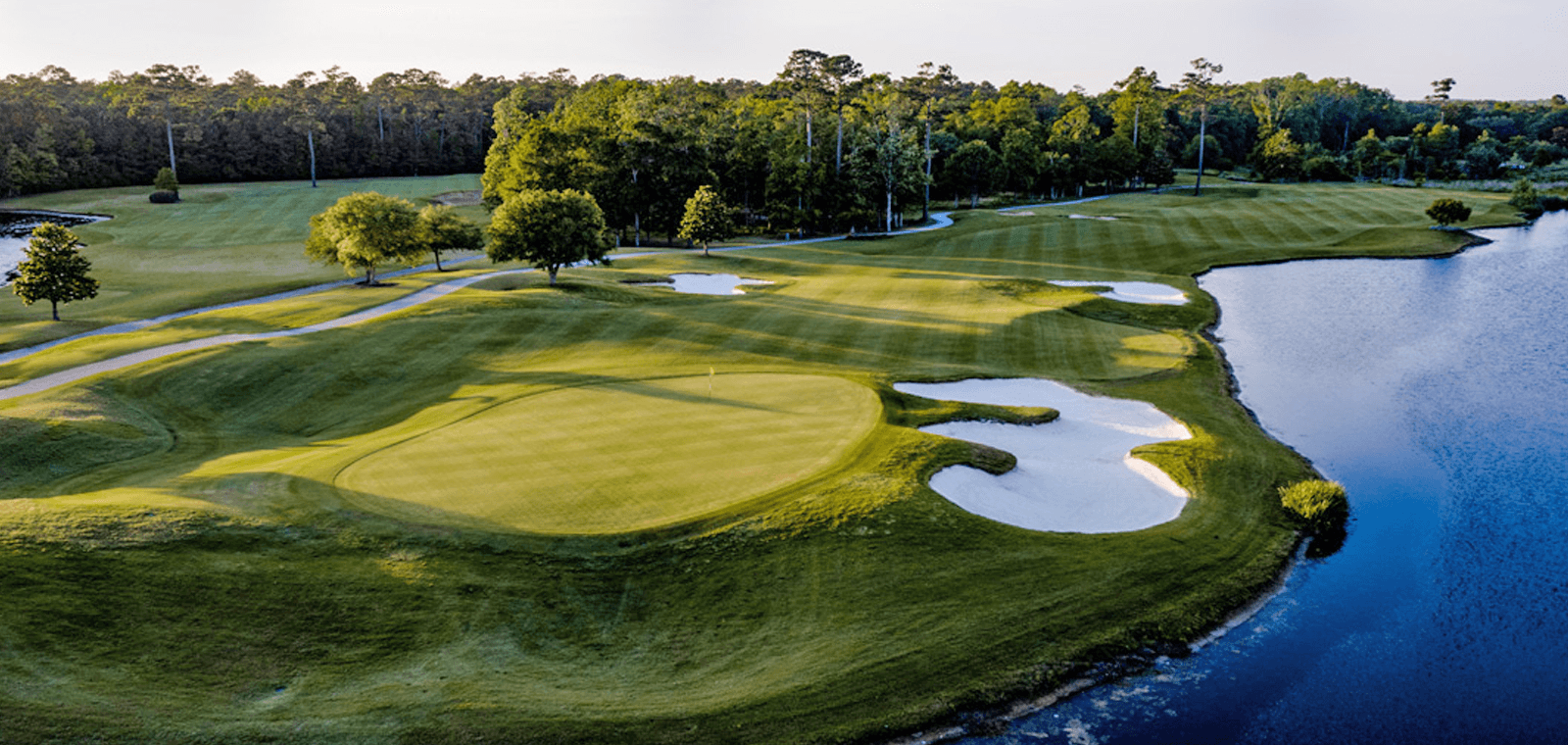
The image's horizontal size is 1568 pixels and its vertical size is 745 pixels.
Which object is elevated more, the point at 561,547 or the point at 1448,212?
the point at 1448,212

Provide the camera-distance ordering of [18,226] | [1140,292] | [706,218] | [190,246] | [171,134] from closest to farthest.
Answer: [1140,292], [706,218], [190,246], [18,226], [171,134]

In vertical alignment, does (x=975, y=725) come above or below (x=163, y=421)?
below

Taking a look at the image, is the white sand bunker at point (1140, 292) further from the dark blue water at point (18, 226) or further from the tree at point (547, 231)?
the dark blue water at point (18, 226)

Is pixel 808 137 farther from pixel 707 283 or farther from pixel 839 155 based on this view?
pixel 707 283

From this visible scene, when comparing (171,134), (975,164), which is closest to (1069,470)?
(975,164)

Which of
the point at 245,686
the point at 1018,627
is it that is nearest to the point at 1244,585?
the point at 1018,627

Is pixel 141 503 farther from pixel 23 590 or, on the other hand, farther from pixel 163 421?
pixel 163 421

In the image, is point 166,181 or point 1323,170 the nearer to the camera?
point 166,181

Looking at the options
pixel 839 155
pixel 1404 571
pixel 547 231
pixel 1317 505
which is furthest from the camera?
pixel 839 155
